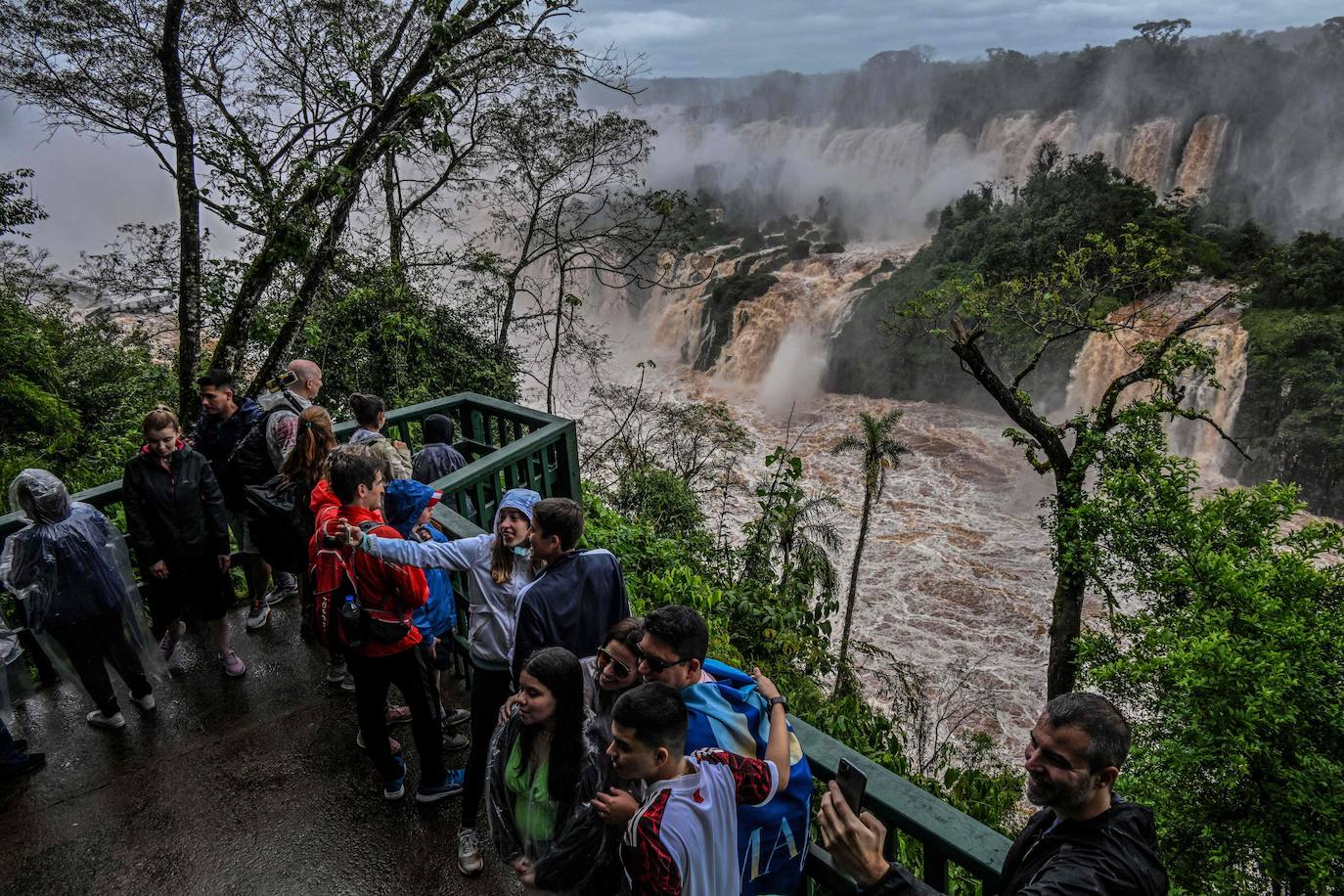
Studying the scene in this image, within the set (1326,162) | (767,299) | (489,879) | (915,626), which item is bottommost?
(915,626)

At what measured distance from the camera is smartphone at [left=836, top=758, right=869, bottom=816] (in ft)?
5.42

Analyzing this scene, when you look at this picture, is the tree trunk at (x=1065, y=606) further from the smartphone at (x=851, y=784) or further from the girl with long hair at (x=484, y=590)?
the smartphone at (x=851, y=784)

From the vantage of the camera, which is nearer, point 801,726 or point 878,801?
point 878,801

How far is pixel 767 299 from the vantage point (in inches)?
1431

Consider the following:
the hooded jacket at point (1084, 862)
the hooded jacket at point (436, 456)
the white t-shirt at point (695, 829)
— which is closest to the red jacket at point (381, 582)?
the hooded jacket at point (436, 456)

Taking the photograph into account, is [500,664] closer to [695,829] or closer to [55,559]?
[695,829]

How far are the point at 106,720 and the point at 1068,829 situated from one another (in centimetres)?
421

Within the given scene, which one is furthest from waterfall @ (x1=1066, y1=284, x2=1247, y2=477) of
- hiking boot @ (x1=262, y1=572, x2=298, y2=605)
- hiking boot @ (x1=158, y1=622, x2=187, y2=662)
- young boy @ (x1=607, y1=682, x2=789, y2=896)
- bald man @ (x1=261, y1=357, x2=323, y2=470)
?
young boy @ (x1=607, y1=682, x2=789, y2=896)

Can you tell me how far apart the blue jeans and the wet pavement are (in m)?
0.09

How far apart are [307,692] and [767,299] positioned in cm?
3384

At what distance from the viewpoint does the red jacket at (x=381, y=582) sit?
2.82 meters

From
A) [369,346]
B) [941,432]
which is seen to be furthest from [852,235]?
[369,346]

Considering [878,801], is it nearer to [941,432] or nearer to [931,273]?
[941,432]

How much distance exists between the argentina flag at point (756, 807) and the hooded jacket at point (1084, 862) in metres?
0.28
